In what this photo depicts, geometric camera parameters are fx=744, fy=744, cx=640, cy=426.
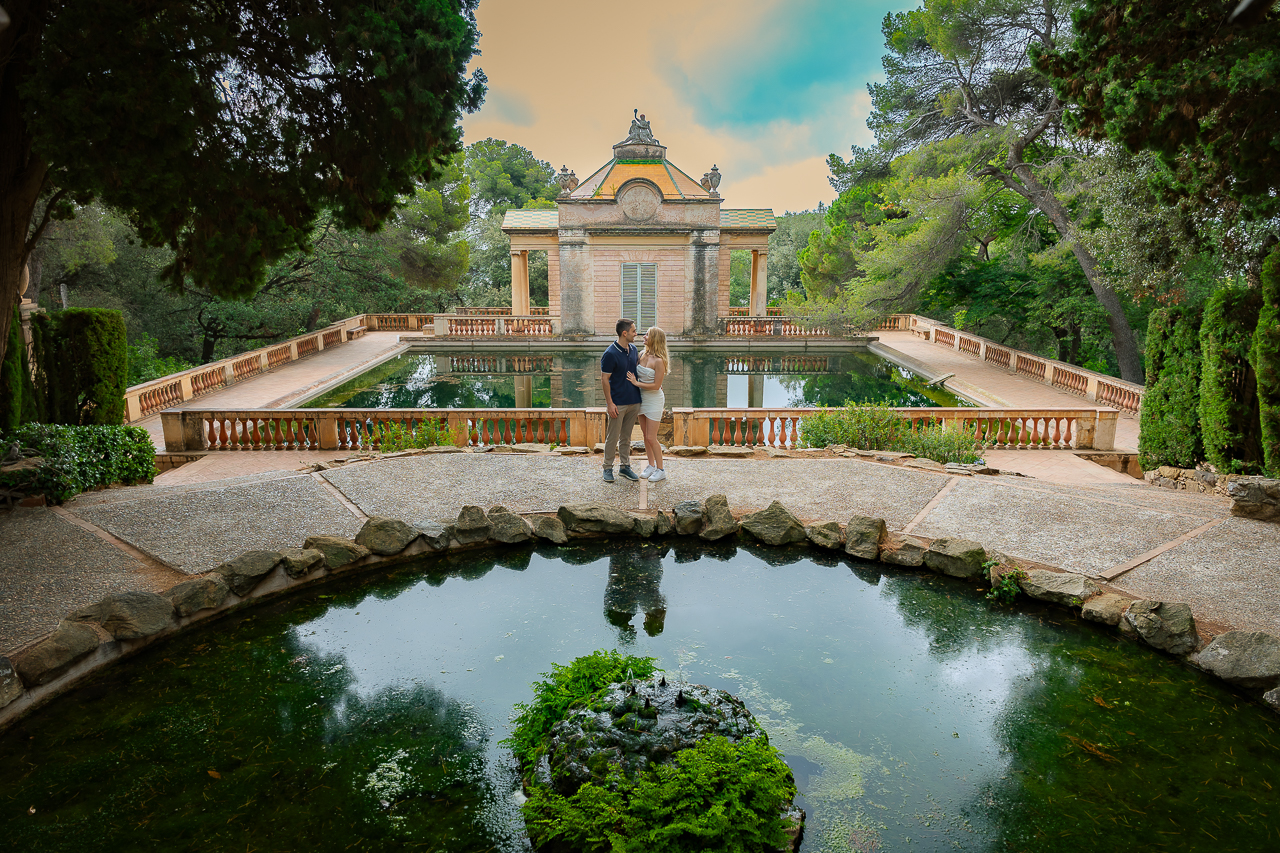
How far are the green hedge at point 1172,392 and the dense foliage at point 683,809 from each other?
28.5 feet

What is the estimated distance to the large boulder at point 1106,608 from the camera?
545cm

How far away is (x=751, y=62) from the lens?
3533 inches

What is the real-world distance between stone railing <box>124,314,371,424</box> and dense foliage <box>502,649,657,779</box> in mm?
11809

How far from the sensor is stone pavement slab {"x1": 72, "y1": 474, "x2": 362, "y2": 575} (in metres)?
6.47

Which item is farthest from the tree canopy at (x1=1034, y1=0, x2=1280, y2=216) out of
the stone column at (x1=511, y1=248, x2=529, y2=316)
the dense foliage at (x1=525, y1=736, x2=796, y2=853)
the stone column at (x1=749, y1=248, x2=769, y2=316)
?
the stone column at (x1=511, y1=248, x2=529, y2=316)

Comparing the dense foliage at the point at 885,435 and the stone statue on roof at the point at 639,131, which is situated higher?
the stone statue on roof at the point at 639,131

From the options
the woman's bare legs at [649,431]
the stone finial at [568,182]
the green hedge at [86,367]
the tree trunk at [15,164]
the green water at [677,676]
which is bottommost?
the green water at [677,676]

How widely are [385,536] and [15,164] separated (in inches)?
169

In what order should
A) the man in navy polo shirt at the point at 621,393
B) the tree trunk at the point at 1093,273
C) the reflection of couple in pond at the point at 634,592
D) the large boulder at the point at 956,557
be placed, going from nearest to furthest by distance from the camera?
the reflection of couple in pond at the point at 634,592
the large boulder at the point at 956,557
the man in navy polo shirt at the point at 621,393
the tree trunk at the point at 1093,273

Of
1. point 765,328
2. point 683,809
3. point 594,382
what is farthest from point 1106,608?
point 765,328

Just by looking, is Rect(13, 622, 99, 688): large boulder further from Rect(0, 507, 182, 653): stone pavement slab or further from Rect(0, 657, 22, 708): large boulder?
Rect(0, 507, 182, 653): stone pavement slab

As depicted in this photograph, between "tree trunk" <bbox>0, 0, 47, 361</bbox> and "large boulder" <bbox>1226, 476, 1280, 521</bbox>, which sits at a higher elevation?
"tree trunk" <bbox>0, 0, 47, 361</bbox>

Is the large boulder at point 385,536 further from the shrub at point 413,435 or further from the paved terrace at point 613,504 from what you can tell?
the shrub at point 413,435

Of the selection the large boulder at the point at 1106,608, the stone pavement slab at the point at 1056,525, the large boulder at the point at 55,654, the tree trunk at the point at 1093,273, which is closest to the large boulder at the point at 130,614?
the large boulder at the point at 55,654
